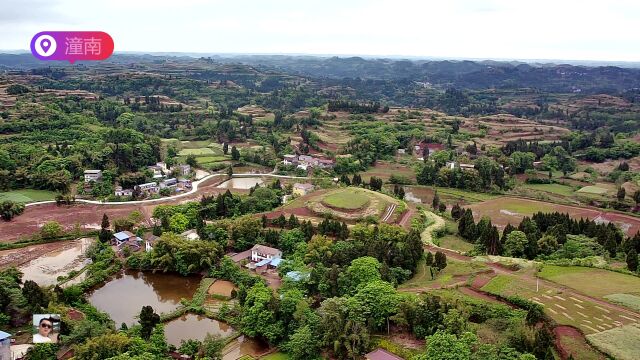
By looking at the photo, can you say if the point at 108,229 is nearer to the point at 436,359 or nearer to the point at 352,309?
the point at 352,309

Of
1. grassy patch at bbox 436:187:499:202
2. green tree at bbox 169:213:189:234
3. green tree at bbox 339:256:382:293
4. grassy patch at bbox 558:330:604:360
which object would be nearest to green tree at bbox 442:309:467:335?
grassy patch at bbox 558:330:604:360

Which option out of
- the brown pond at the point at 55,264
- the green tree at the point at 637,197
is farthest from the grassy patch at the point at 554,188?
the brown pond at the point at 55,264

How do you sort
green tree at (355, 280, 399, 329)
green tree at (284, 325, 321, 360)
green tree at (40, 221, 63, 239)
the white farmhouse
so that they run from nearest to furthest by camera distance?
green tree at (284, 325, 321, 360) → green tree at (355, 280, 399, 329) → green tree at (40, 221, 63, 239) → the white farmhouse

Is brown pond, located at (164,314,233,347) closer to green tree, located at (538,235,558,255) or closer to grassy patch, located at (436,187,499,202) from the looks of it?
green tree, located at (538,235,558,255)

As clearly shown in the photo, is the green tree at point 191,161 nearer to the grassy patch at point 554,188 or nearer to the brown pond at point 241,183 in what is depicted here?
the brown pond at point 241,183

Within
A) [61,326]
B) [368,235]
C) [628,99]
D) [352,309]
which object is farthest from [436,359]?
[628,99]

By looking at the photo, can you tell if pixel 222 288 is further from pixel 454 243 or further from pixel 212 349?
pixel 454 243
